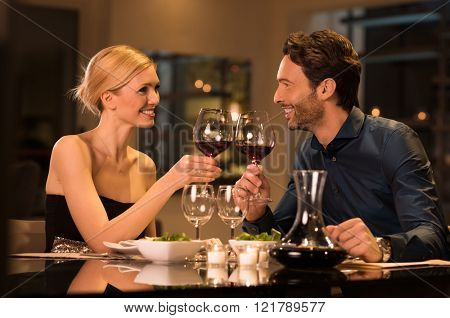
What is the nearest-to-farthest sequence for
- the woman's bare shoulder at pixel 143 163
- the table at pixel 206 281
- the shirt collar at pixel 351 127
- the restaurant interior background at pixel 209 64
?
the table at pixel 206 281
the shirt collar at pixel 351 127
the woman's bare shoulder at pixel 143 163
the restaurant interior background at pixel 209 64

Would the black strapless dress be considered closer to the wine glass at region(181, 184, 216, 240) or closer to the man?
the man

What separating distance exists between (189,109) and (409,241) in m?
4.12

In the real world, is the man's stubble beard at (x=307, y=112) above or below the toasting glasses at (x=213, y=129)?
above

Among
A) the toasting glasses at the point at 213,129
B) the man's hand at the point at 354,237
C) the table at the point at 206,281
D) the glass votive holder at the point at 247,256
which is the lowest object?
the table at the point at 206,281

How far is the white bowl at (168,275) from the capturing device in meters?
1.31

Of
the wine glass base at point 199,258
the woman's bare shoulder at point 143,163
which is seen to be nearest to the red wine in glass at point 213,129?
the wine glass base at point 199,258

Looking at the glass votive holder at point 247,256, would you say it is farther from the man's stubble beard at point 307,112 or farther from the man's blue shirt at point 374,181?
the man's stubble beard at point 307,112

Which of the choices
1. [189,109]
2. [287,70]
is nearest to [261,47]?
[189,109]

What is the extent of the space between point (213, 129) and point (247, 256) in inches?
19.0

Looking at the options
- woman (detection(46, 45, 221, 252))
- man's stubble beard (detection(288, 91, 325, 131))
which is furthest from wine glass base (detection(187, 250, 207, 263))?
man's stubble beard (detection(288, 91, 325, 131))

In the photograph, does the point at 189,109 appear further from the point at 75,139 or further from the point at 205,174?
the point at 205,174

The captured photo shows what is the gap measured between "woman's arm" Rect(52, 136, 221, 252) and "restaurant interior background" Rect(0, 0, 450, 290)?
1.81m

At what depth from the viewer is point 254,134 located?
1.89m

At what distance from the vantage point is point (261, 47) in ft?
20.9
